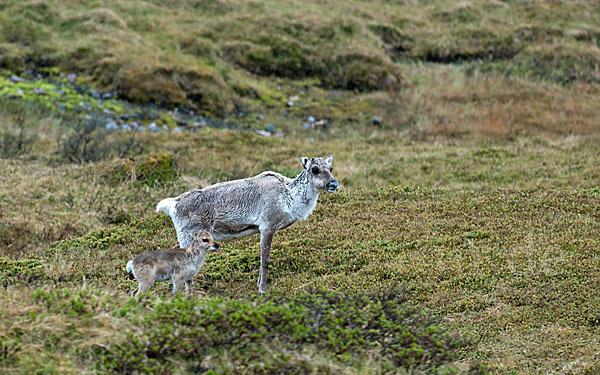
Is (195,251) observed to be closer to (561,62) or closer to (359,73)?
(359,73)

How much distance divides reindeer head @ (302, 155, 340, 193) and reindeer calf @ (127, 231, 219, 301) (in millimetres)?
2180

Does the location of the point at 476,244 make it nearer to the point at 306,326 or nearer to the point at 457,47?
the point at 306,326

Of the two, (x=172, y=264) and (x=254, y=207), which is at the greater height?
(x=254, y=207)

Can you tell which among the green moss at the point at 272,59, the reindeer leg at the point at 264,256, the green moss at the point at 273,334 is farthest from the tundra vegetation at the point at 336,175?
the reindeer leg at the point at 264,256

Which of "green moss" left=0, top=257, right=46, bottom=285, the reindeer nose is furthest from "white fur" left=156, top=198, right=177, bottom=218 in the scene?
the reindeer nose

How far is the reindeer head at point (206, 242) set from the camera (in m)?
10.5

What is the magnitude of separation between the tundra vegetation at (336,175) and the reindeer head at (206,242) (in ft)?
2.84

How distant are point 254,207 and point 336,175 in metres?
9.47

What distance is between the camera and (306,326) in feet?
26.2

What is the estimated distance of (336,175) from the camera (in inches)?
816

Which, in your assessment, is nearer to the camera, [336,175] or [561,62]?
[336,175]

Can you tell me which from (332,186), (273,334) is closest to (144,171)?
(332,186)

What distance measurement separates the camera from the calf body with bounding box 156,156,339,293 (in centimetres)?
1139

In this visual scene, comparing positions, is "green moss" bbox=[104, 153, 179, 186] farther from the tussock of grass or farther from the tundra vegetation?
the tussock of grass
